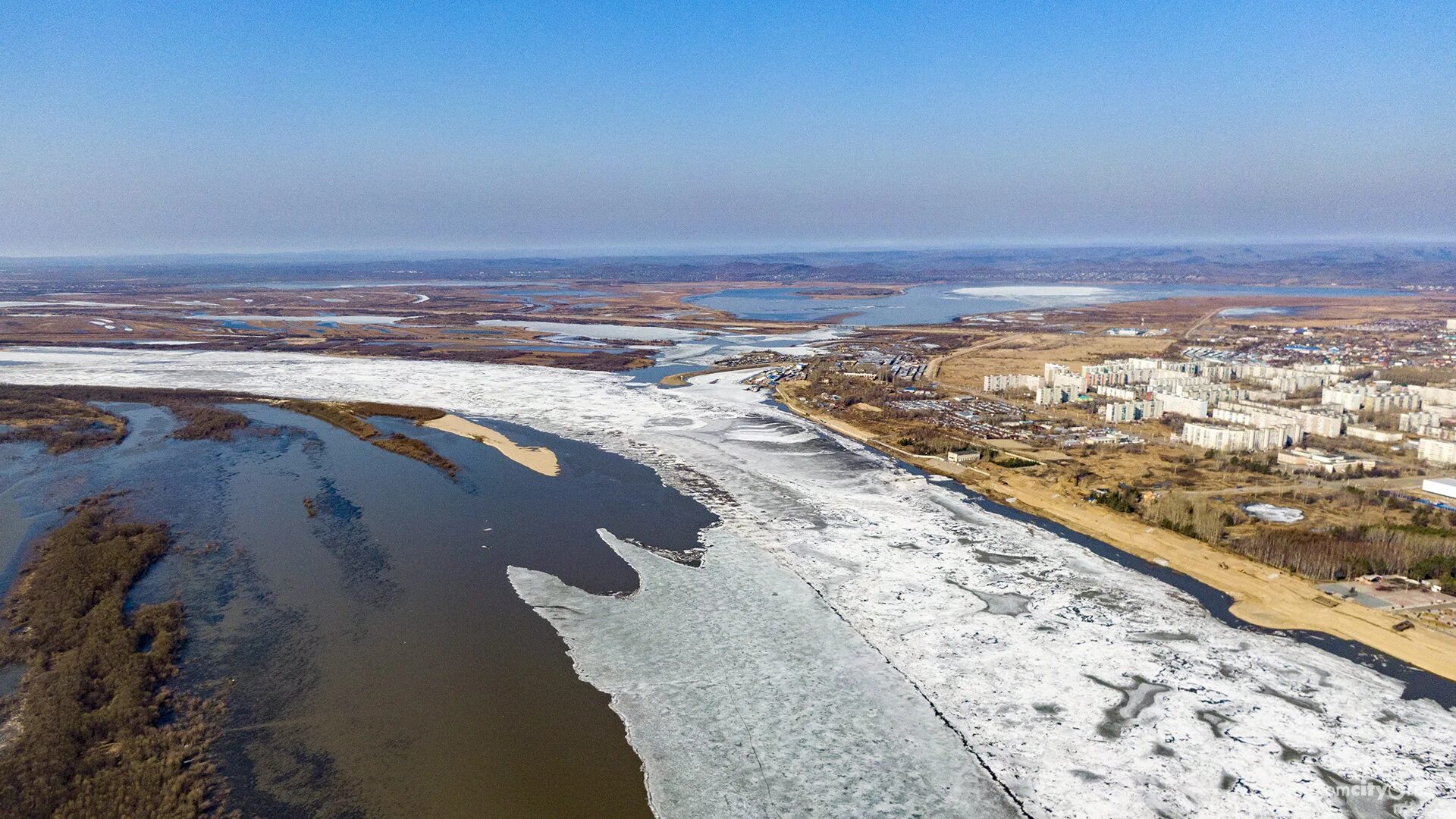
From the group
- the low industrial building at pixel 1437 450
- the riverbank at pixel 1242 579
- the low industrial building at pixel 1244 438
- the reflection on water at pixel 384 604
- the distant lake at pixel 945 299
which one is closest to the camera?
the reflection on water at pixel 384 604

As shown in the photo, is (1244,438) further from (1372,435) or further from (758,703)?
(758,703)

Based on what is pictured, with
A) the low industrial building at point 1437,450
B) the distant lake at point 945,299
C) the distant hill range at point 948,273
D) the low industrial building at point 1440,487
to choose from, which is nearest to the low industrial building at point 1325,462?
the low industrial building at point 1437,450

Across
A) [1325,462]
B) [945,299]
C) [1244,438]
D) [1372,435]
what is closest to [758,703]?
[1325,462]

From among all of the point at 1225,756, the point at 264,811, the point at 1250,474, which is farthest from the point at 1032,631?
the point at 1250,474

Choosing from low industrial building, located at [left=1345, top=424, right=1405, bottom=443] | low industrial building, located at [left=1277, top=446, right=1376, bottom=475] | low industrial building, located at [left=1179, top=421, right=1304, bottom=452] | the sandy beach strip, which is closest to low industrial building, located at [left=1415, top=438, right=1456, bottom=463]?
low industrial building, located at [left=1277, top=446, right=1376, bottom=475]

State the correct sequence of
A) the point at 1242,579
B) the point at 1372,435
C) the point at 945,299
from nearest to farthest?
1. the point at 1242,579
2. the point at 1372,435
3. the point at 945,299

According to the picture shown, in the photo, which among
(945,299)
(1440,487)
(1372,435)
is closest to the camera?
(1440,487)

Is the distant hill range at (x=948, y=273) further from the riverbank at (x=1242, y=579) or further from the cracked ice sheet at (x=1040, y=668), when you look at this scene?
the cracked ice sheet at (x=1040, y=668)
